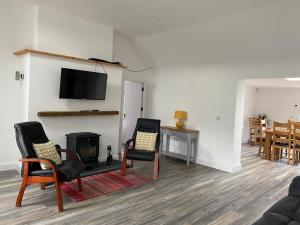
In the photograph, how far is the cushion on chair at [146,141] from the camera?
475 cm

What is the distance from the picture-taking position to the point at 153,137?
15.6ft

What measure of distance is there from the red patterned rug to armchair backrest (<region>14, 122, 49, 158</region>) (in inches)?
32.7

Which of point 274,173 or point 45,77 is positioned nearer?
point 45,77

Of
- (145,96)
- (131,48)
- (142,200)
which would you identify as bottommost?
(142,200)

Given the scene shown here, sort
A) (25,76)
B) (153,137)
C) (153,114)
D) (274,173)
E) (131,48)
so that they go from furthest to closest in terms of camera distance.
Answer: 1. (153,114)
2. (131,48)
3. (274,173)
4. (153,137)
5. (25,76)

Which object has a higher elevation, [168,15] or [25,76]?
[168,15]

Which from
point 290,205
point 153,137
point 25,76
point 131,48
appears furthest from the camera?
point 131,48

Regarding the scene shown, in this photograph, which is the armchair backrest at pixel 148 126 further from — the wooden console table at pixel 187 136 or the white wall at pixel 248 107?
the white wall at pixel 248 107

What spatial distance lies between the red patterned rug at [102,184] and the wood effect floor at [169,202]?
0.48ft

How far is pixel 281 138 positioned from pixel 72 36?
562 centimetres

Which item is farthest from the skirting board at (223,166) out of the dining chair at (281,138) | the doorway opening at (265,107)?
the doorway opening at (265,107)

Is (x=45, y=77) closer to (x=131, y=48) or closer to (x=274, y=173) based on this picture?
(x=131, y=48)

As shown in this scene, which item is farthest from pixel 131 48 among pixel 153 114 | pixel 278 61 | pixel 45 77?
pixel 278 61

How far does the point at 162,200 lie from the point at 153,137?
151 centimetres
